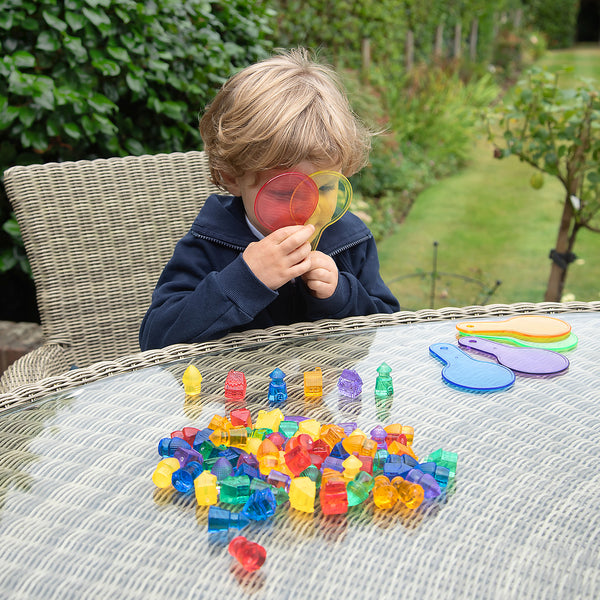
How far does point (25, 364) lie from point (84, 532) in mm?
944

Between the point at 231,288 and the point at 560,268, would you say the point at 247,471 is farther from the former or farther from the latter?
the point at 560,268

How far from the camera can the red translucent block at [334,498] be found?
29.2 inches

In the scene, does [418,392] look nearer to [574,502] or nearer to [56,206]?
[574,502]

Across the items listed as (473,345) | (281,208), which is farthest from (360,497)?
(281,208)

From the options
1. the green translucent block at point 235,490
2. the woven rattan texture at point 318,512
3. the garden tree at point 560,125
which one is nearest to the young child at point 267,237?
the woven rattan texture at point 318,512

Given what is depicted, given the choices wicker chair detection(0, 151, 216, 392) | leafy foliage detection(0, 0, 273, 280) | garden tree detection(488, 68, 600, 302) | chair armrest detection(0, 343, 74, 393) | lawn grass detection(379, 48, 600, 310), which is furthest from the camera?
lawn grass detection(379, 48, 600, 310)

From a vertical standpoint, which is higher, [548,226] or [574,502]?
[574,502]

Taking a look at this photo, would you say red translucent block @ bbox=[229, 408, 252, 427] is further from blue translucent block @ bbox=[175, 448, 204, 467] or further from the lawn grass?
the lawn grass

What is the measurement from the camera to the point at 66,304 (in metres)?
1.71

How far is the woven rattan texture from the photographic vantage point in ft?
2.18

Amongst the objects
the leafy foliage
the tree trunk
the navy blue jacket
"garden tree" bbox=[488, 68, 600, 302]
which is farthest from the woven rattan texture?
the tree trunk

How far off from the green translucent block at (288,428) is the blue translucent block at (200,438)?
0.34 ft

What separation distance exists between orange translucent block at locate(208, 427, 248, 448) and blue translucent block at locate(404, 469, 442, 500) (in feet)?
0.75

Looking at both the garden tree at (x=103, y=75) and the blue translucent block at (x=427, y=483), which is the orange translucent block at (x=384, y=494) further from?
the garden tree at (x=103, y=75)
